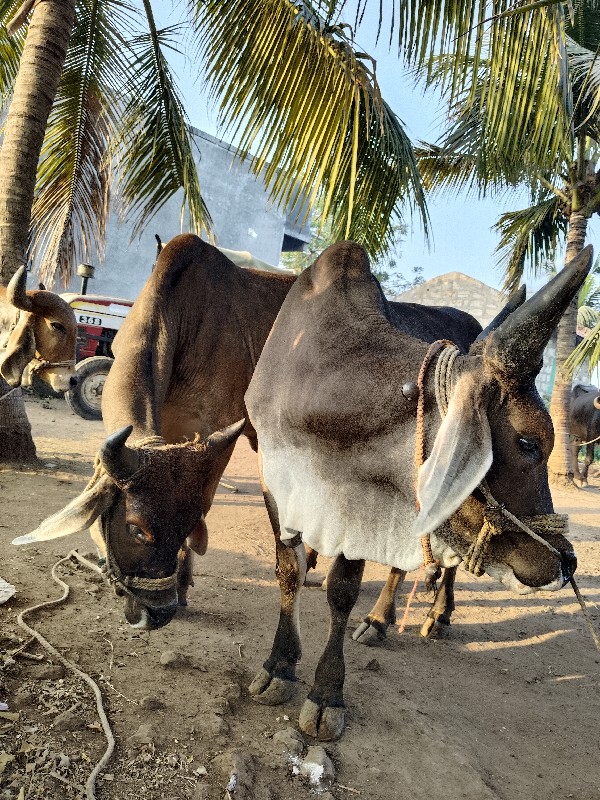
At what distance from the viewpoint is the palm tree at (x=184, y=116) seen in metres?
4.91

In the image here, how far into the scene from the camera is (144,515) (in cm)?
245

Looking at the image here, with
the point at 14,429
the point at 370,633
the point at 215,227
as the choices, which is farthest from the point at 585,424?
the point at 215,227

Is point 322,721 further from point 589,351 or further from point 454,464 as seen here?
point 589,351

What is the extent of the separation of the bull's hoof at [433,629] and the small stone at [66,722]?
2453mm

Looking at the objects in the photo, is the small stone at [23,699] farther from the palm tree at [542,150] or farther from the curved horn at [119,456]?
the palm tree at [542,150]

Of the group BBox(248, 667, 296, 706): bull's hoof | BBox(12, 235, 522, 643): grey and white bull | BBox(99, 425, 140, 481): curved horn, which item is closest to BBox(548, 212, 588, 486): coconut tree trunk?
BBox(12, 235, 522, 643): grey and white bull

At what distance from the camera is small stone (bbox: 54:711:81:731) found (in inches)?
95.3

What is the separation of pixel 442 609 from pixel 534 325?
2809 mm

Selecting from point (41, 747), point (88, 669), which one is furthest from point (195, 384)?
point (41, 747)

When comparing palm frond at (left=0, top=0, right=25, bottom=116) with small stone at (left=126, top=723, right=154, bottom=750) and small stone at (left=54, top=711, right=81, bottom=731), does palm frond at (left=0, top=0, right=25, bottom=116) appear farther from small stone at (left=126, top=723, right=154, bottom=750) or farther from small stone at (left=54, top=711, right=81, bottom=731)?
small stone at (left=126, top=723, right=154, bottom=750)

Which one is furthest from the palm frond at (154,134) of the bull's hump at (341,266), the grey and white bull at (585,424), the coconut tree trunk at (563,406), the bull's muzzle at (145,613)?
the grey and white bull at (585,424)

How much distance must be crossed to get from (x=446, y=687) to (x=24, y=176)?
5322mm

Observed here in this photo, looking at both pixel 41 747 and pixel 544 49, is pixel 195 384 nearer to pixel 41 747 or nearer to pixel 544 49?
pixel 41 747

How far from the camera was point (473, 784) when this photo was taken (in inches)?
102
